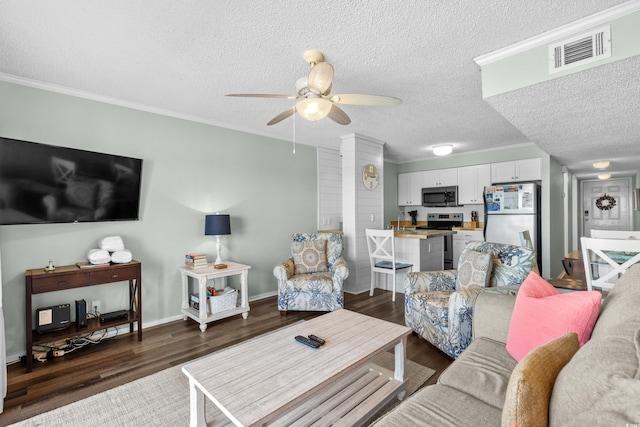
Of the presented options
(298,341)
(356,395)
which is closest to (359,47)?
(298,341)

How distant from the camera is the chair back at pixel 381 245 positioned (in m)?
4.23

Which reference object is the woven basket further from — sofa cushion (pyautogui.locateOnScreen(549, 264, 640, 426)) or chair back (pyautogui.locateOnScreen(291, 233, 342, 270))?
sofa cushion (pyautogui.locateOnScreen(549, 264, 640, 426))

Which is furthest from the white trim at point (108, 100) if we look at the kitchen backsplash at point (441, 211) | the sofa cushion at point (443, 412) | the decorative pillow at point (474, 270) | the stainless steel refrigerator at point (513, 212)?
the kitchen backsplash at point (441, 211)

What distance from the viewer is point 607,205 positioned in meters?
8.48

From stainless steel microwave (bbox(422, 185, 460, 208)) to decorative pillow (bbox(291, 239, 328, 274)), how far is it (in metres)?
3.11

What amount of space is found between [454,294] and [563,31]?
6.10 feet

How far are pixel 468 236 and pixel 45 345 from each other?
19.8ft

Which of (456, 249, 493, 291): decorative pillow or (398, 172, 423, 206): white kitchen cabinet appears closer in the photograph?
(456, 249, 493, 291): decorative pillow

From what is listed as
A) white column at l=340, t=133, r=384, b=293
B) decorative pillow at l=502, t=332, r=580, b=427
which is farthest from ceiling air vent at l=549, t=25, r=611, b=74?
white column at l=340, t=133, r=384, b=293

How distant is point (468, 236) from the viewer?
573cm

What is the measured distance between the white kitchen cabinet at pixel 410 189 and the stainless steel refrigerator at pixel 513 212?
1.55 meters

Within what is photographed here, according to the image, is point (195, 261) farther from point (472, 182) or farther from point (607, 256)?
point (472, 182)

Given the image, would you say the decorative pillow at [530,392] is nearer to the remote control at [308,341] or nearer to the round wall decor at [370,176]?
the remote control at [308,341]

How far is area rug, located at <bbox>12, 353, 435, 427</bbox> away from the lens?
71.1 inches
